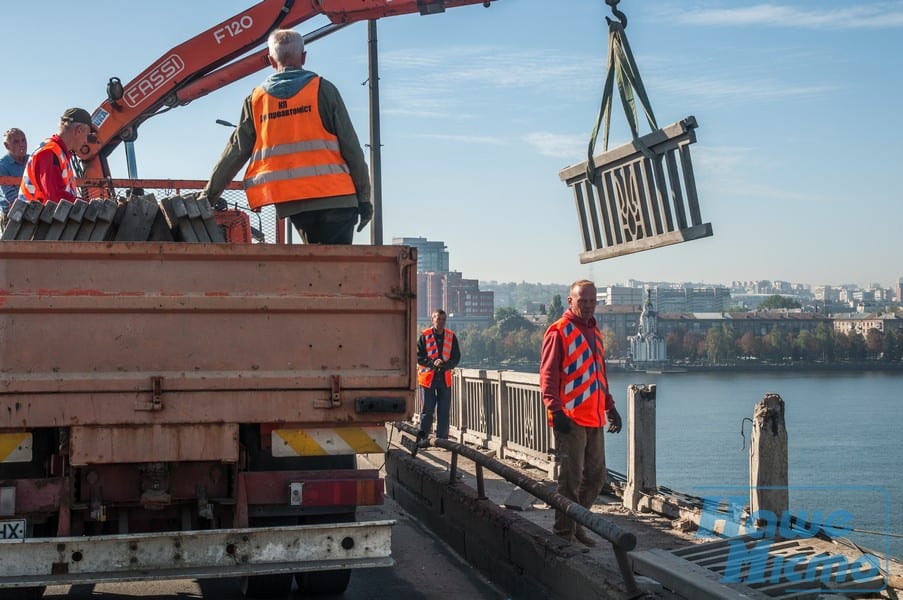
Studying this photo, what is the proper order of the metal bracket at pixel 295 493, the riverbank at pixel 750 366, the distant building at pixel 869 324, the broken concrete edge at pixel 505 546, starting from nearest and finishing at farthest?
the metal bracket at pixel 295 493 < the broken concrete edge at pixel 505 546 < the riverbank at pixel 750 366 < the distant building at pixel 869 324

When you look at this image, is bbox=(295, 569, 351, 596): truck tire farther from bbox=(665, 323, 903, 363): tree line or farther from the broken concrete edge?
bbox=(665, 323, 903, 363): tree line

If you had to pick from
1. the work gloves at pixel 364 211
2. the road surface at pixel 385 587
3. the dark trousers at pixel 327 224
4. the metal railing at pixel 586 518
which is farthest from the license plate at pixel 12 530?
the metal railing at pixel 586 518

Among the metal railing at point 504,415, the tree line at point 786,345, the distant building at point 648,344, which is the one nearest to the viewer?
the metal railing at point 504,415

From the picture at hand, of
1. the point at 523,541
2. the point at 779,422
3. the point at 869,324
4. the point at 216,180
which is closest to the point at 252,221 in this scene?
the point at 216,180

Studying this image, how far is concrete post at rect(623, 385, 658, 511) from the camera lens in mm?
10148

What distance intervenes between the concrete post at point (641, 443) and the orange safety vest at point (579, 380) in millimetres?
2187

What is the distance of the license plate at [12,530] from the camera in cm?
584

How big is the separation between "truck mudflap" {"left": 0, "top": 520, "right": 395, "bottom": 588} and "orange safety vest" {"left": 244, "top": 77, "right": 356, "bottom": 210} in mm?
2081

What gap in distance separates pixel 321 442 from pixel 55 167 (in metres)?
3.34

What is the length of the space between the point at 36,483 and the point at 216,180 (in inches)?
88.0

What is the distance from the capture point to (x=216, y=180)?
7.24 metres

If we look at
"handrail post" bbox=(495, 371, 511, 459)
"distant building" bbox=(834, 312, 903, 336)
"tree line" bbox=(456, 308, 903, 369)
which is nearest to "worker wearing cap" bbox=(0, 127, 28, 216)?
"handrail post" bbox=(495, 371, 511, 459)

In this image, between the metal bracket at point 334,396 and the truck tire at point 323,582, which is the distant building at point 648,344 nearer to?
the truck tire at point 323,582

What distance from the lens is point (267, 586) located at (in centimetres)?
716
